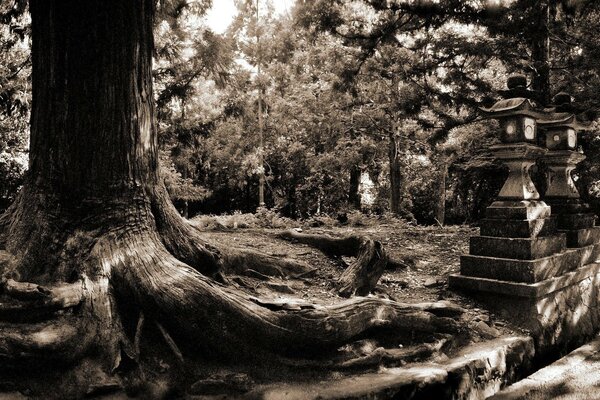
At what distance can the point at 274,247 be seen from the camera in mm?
5840

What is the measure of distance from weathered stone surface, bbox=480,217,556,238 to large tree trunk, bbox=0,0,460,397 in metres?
1.28

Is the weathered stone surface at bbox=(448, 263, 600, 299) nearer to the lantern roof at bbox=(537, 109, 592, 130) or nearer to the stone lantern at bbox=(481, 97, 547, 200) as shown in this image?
the stone lantern at bbox=(481, 97, 547, 200)

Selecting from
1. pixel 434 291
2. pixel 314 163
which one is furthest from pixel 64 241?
pixel 314 163

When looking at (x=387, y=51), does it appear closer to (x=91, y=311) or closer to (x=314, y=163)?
(x=314, y=163)

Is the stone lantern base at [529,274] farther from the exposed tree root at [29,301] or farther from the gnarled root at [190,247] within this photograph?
the exposed tree root at [29,301]

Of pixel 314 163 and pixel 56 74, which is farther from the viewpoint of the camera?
pixel 314 163

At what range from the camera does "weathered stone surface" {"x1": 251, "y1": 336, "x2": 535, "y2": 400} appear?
2.84 metres

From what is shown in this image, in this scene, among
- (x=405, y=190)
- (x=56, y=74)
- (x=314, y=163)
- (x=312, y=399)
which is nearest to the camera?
(x=312, y=399)

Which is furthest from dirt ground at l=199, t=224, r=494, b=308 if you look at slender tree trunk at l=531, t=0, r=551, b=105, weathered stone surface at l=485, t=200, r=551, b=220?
slender tree trunk at l=531, t=0, r=551, b=105

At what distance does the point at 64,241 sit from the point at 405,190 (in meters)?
19.8

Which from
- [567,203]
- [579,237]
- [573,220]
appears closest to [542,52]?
[567,203]

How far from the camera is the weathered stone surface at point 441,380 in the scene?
9.32 feet

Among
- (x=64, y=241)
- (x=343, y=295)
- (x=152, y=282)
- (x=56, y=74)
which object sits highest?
(x=56, y=74)

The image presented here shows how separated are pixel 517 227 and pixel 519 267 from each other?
419mm
